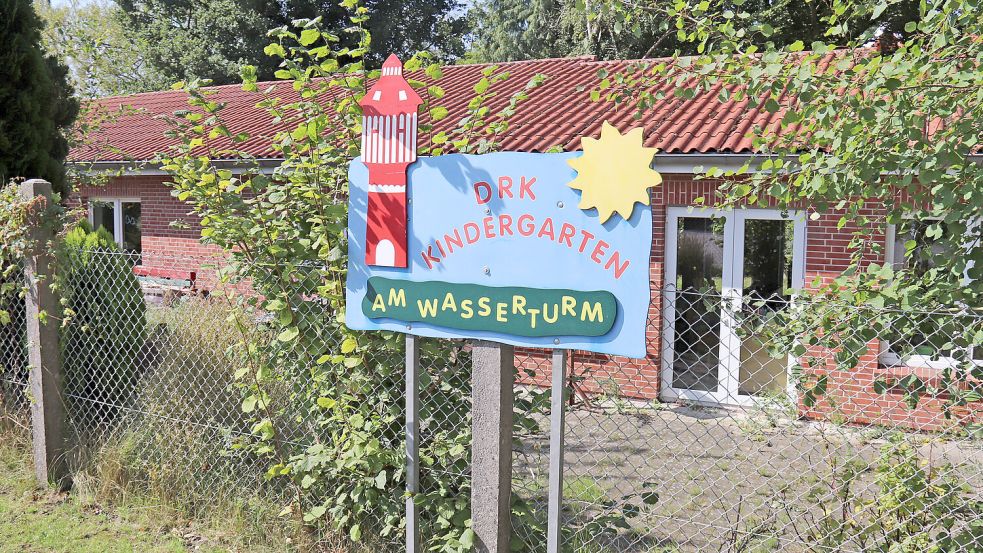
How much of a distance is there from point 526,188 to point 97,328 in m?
3.63

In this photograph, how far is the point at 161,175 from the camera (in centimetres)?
1288

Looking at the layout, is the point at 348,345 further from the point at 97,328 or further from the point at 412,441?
the point at 97,328

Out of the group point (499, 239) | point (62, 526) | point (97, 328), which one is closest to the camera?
point (499, 239)

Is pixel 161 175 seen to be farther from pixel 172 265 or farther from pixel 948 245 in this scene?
pixel 948 245

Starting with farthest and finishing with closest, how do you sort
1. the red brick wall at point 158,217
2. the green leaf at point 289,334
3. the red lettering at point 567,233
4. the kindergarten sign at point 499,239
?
the red brick wall at point 158,217 < the green leaf at point 289,334 < the red lettering at point 567,233 < the kindergarten sign at point 499,239

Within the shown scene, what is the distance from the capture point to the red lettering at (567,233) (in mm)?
2646

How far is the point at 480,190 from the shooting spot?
9.26ft

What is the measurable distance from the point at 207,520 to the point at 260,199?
1760 mm

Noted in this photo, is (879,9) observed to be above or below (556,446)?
above

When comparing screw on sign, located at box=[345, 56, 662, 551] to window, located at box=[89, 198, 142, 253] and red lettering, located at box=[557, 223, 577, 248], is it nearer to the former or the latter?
red lettering, located at box=[557, 223, 577, 248]

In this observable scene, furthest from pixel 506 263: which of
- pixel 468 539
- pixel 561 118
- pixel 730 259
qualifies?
pixel 561 118

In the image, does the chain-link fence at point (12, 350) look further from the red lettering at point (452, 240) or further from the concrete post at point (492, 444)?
the concrete post at point (492, 444)

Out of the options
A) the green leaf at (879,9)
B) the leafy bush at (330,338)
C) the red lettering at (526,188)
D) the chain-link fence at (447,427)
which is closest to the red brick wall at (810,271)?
the chain-link fence at (447,427)

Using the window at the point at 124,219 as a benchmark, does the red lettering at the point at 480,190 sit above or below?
below
